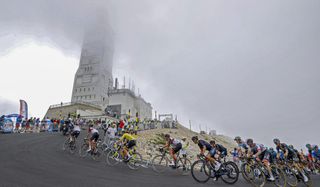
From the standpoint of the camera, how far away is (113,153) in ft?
34.7

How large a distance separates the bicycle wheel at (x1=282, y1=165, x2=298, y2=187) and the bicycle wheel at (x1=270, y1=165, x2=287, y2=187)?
0.90ft

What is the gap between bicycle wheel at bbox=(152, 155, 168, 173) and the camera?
9.58 meters

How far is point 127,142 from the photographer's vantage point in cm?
1009

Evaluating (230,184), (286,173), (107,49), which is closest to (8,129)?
(230,184)

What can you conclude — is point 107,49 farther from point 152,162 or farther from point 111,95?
point 152,162

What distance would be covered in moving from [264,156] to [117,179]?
607cm

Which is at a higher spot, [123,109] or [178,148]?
[123,109]

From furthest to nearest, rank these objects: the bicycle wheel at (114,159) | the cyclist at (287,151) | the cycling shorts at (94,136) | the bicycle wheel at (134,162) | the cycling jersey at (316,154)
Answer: the cycling jersey at (316,154) → the cycling shorts at (94,136) → the bicycle wheel at (114,159) → the bicycle wheel at (134,162) → the cyclist at (287,151)

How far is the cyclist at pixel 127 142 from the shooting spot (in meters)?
9.63

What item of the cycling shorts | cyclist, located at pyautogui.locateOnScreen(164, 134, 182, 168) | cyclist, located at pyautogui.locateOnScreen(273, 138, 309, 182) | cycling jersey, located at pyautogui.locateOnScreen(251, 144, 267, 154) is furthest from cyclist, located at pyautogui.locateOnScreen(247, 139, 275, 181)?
the cycling shorts

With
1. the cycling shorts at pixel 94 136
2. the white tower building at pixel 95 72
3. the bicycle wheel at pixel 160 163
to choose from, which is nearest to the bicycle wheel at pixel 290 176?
the bicycle wheel at pixel 160 163

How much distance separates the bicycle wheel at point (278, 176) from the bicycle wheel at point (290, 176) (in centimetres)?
28

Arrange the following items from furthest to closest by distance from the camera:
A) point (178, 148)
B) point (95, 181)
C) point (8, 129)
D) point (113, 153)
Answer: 1. point (8, 129)
2. point (113, 153)
3. point (178, 148)
4. point (95, 181)

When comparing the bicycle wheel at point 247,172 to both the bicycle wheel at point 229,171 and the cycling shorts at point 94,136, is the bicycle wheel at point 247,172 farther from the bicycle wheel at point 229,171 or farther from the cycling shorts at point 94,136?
the cycling shorts at point 94,136
